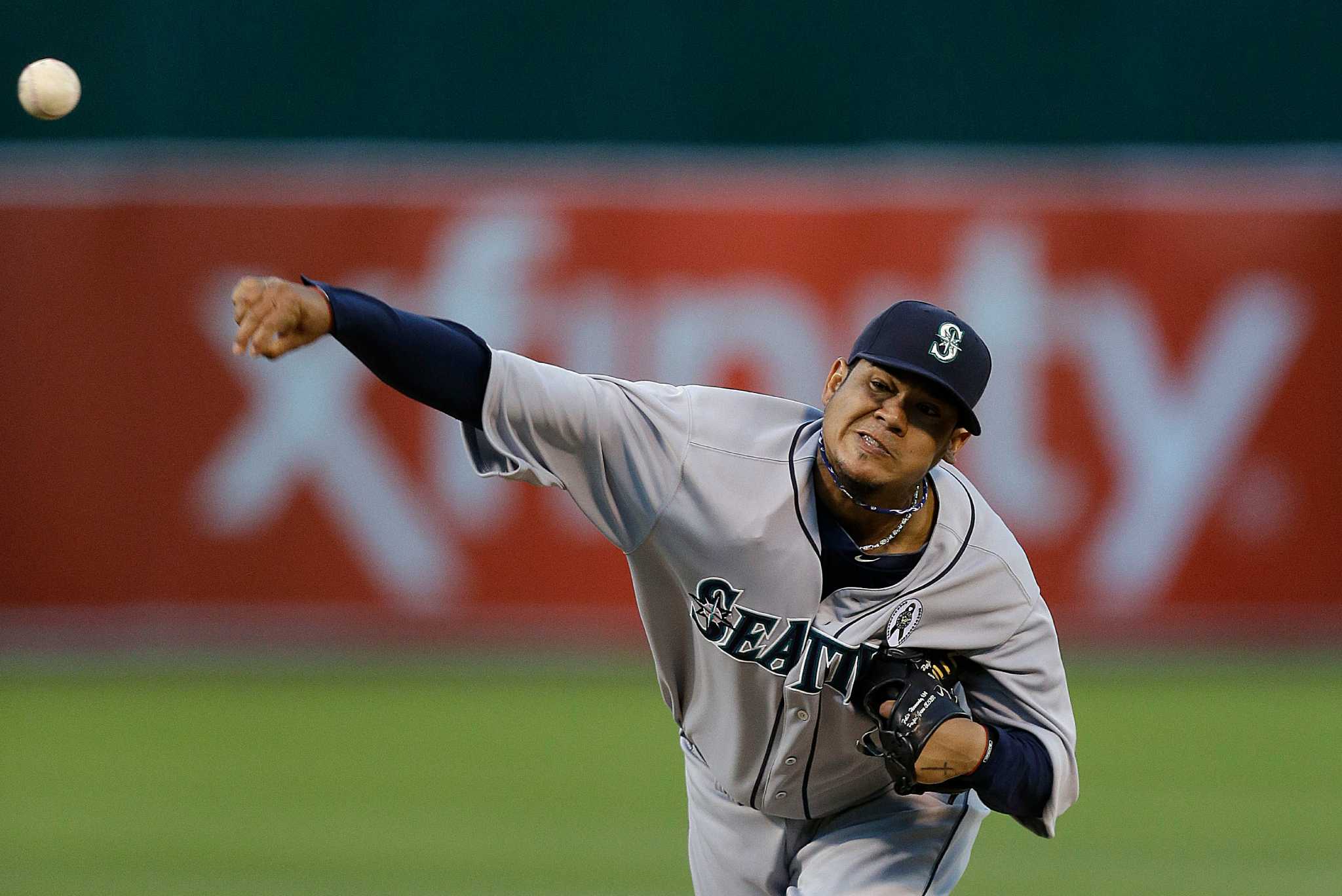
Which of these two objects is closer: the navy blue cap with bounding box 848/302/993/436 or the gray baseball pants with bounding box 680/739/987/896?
the navy blue cap with bounding box 848/302/993/436

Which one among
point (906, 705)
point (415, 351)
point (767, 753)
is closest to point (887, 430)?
point (906, 705)

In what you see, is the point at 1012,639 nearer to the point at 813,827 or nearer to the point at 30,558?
the point at 813,827

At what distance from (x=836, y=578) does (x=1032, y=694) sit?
54cm

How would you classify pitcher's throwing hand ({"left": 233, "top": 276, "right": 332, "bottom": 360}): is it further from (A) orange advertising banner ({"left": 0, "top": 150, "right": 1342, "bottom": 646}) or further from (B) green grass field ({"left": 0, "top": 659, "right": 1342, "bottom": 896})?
(A) orange advertising banner ({"left": 0, "top": 150, "right": 1342, "bottom": 646})

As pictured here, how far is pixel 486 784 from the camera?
894 cm

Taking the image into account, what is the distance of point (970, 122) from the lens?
13.4m

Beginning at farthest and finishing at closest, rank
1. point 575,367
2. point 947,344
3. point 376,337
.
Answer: point 575,367 → point 947,344 → point 376,337

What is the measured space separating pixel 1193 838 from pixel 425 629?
487cm

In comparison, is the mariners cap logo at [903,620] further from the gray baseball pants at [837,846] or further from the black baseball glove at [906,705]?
the gray baseball pants at [837,846]

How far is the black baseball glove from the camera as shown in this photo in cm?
427

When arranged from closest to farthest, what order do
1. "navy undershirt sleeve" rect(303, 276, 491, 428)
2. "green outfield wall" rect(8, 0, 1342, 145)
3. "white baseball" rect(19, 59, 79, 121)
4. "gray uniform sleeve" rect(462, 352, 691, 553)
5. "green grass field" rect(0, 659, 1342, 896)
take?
"navy undershirt sleeve" rect(303, 276, 491, 428) < "gray uniform sleeve" rect(462, 352, 691, 553) < "white baseball" rect(19, 59, 79, 121) < "green grass field" rect(0, 659, 1342, 896) < "green outfield wall" rect(8, 0, 1342, 145)

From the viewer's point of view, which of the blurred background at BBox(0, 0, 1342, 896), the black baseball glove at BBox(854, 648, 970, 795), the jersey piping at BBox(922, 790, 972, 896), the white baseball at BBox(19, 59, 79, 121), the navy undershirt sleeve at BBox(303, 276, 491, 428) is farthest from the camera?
the blurred background at BBox(0, 0, 1342, 896)

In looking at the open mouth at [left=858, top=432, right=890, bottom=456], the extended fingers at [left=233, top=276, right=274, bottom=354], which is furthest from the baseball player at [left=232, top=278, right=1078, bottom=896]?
the extended fingers at [left=233, top=276, right=274, bottom=354]

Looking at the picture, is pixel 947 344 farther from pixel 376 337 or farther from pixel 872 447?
pixel 376 337
